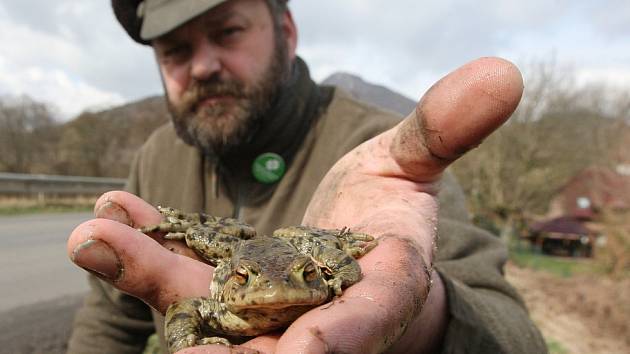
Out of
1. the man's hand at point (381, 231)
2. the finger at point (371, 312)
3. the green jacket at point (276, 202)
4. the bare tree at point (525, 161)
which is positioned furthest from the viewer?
the bare tree at point (525, 161)

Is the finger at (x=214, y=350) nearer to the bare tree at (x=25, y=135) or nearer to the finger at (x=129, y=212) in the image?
the finger at (x=129, y=212)

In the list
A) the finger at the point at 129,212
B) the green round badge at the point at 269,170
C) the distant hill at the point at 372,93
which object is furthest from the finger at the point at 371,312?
the distant hill at the point at 372,93

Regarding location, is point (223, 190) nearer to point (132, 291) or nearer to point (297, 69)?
point (297, 69)

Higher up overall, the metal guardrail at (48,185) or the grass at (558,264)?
the metal guardrail at (48,185)

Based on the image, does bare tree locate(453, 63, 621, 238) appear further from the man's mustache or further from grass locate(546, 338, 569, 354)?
the man's mustache

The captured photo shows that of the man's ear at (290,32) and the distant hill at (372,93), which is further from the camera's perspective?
the man's ear at (290,32)

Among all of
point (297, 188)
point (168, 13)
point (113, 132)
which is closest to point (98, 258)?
point (297, 188)
